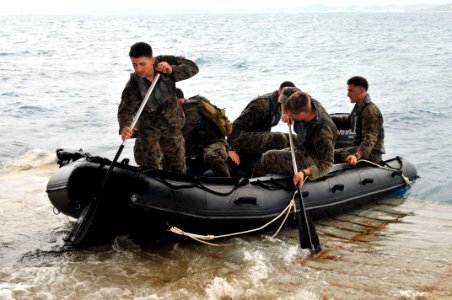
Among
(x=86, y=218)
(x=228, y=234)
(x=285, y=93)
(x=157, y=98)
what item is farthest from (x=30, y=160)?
(x=285, y=93)

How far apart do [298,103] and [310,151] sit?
53 centimetres

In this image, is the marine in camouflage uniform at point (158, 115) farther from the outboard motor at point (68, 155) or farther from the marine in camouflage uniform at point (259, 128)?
the marine in camouflage uniform at point (259, 128)

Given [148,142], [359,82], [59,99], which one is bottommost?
[59,99]

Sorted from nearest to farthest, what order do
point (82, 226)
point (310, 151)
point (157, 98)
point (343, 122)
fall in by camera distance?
point (82, 226) < point (157, 98) < point (310, 151) < point (343, 122)

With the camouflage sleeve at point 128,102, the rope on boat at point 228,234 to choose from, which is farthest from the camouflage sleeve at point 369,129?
the camouflage sleeve at point 128,102

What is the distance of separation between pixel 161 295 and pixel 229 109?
8.77 m

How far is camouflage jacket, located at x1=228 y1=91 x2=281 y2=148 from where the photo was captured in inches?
211

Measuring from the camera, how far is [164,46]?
28.3 m

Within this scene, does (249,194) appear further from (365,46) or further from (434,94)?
(365,46)

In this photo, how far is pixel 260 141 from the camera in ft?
17.7

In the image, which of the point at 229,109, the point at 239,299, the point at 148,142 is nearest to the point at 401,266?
the point at 239,299

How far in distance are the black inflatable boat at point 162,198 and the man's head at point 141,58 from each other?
0.74 meters

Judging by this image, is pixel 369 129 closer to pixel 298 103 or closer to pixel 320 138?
pixel 320 138

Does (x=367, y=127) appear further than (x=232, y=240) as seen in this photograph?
Yes
